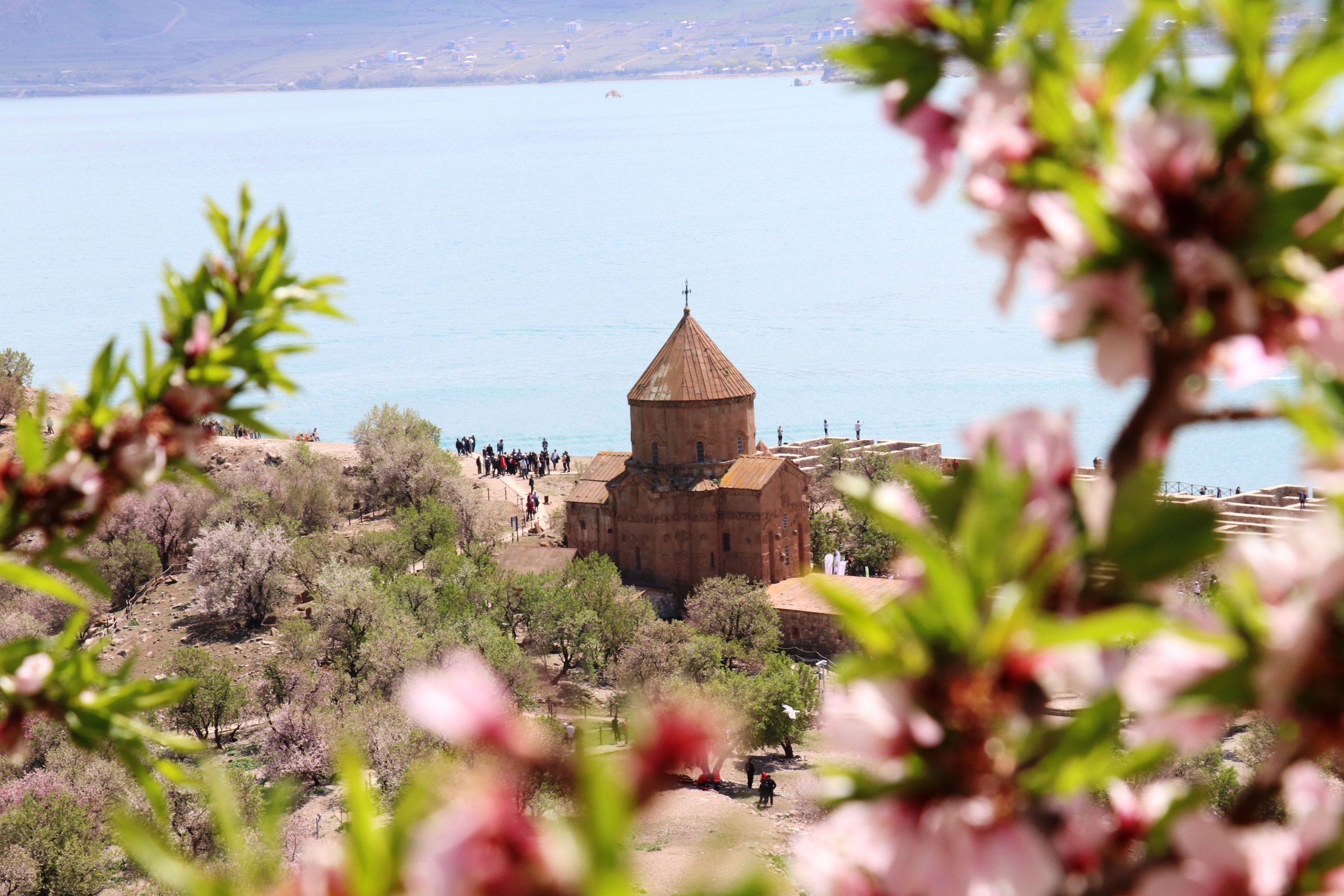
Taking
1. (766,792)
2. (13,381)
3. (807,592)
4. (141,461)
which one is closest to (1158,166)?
(141,461)

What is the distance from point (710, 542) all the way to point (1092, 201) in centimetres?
3617

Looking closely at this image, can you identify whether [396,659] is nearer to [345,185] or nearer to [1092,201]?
[1092,201]

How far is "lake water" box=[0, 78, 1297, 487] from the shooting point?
259 feet

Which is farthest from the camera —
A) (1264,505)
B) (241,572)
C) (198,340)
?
(1264,505)

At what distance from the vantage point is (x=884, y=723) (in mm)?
1333

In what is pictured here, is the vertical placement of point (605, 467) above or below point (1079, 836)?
above

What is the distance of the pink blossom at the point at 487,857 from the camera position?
1.19 m

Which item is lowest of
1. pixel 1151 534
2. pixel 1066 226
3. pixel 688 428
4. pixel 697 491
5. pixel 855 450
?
pixel 1151 534

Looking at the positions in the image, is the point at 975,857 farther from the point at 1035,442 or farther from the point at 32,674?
the point at 32,674

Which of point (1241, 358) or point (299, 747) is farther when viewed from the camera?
point (299, 747)

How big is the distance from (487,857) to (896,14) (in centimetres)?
100

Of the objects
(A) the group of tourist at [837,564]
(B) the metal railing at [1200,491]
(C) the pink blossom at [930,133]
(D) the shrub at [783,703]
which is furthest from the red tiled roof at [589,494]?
(C) the pink blossom at [930,133]

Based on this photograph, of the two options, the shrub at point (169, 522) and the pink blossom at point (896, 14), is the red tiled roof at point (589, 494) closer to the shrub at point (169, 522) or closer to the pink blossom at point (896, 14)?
the shrub at point (169, 522)

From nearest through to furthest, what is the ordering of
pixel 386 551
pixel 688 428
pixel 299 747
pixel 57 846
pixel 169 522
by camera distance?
pixel 57 846
pixel 299 747
pixel 688 428
pixel 386 551
pixel 169 522
